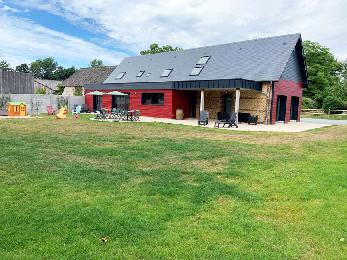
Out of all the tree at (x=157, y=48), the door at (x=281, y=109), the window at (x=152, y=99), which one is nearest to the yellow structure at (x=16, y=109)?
the window at (x=152, y=99)

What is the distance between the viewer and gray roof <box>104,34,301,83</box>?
2336 cm

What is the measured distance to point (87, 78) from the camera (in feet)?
144

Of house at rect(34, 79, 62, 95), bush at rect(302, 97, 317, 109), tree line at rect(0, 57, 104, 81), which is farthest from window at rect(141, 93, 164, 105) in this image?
tree line at rect(0, 57, 104, 81)

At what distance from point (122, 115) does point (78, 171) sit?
692 inches

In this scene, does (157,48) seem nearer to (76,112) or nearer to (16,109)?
(76,112)

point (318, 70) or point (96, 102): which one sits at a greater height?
point (318, 70)

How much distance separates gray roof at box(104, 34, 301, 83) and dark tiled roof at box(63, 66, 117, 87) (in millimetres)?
9541

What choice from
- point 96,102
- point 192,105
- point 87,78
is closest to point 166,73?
point 192,105

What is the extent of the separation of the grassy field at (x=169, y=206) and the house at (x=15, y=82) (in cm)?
2724

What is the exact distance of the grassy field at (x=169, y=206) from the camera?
12.1 feet

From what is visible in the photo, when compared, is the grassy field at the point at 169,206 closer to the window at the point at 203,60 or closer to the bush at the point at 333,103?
the window at the point at 203,60

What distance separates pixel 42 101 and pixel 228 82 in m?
19.0

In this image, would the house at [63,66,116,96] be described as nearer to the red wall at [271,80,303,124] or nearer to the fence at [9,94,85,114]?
the fence at [9,94,85,114]

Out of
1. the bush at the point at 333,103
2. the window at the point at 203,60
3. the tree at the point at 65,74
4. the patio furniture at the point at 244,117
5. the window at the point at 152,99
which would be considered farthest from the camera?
the tree at the point at 65,74
